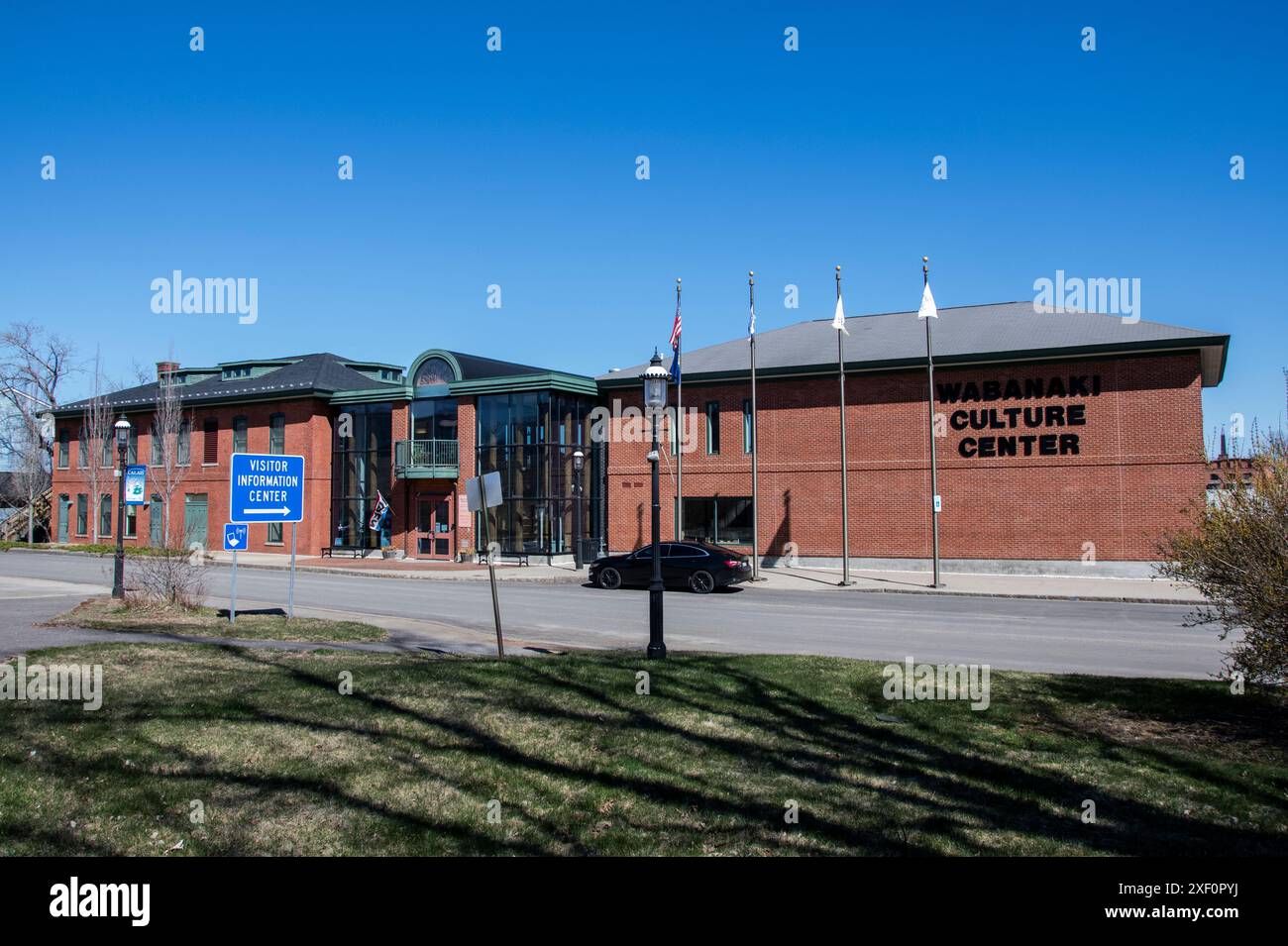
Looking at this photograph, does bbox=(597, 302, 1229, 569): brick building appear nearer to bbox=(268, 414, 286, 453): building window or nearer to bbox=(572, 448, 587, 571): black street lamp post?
bbox=(572, 448, 587, 571): black street lamp post

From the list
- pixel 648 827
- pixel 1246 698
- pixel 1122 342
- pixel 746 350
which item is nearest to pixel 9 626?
pixel 648 827

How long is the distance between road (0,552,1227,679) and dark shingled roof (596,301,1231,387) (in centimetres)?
985

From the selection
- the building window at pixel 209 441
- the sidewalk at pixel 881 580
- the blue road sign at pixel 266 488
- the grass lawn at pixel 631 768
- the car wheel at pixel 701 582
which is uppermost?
the building window at pixel 209 441

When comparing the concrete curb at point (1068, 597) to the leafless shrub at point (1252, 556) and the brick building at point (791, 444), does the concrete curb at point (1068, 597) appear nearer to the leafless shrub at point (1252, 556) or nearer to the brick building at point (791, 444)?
the brick building at point (791, 444)

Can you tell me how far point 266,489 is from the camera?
56.0 ft

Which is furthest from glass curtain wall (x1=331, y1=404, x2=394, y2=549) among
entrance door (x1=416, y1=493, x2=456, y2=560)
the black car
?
the black car

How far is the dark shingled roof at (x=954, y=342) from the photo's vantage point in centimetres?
2975

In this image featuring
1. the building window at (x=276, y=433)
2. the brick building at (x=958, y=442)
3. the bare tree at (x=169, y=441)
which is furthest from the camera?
the bare tree at (x=169, y=441)

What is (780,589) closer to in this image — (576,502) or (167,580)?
(576,502)

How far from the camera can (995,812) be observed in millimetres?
5938

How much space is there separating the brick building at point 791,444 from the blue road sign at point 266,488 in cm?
821

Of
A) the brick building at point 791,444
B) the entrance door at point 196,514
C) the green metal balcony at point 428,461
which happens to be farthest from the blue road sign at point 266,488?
the entrance door at point 196,514

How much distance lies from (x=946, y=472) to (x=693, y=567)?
11.4m

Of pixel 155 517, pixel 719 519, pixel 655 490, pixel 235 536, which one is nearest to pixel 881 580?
pixel 719 519
